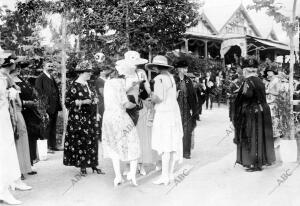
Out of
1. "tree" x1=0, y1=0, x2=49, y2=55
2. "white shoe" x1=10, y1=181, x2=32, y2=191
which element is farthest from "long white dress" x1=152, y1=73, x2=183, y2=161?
"tree" x1=0, y1=0, x2=49, y2=55

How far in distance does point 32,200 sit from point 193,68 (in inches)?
652

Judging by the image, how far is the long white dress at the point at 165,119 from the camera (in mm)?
6277

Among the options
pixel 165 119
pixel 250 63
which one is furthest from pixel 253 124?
pixel 165 119

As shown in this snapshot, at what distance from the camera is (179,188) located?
6059 millimetres

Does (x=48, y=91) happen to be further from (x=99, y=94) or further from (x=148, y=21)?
(x=148, y=21)

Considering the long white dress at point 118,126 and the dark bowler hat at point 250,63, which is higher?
the dark bowler hat at point 250,63

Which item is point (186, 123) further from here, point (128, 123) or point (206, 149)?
point (128, 123)

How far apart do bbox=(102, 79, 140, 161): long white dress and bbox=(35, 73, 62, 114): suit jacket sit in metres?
3.36

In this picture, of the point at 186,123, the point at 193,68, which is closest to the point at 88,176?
the point at 186,123

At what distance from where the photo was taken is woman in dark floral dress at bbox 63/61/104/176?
6773mm

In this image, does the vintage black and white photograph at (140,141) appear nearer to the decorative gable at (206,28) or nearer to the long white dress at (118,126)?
the long white dress at (118,126)

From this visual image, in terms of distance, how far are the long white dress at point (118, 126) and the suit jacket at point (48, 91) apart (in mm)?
3363

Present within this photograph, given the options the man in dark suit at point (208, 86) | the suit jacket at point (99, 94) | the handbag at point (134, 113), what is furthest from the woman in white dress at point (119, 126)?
the man in dark suit at point (208, 86)

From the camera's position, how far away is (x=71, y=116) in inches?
270
